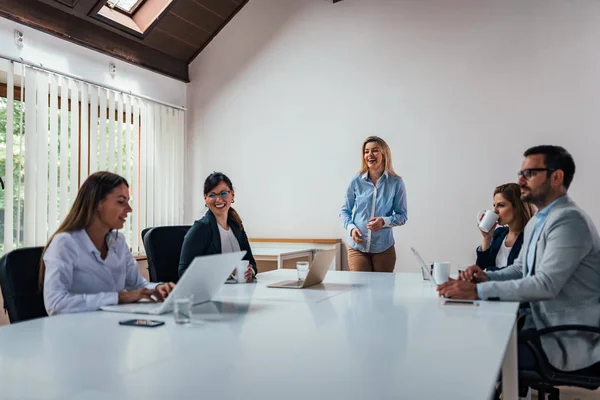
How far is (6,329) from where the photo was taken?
164cm

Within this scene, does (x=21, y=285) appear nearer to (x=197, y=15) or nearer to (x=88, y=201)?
(x=88, y=201)

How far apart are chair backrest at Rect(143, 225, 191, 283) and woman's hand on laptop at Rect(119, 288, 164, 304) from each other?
0.91 m

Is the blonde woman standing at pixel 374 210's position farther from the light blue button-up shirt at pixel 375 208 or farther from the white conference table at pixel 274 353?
the white conference table at pixel 274 353

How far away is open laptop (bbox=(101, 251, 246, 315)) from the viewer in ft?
5.93

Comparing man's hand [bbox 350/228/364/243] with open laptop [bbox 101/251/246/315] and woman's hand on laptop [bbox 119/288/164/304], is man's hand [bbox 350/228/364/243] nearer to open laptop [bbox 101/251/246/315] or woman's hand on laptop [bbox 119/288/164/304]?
open laptop [bbox 101/251/246/315]

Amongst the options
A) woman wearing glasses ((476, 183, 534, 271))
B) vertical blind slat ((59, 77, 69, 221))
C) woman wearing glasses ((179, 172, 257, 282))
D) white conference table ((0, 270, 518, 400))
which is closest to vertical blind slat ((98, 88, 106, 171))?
vertical blind slat ((59, 77, 69, 221))

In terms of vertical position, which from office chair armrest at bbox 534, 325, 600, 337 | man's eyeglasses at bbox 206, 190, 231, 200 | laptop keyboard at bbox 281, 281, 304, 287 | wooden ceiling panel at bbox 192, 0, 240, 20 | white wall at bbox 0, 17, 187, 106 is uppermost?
wooden ceiling panel at bbox 192, 0, 240, 20

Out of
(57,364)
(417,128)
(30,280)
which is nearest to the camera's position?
(57,364)

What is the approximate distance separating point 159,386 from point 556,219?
5.17 feet

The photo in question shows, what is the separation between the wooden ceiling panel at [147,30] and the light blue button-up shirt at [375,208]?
86.3 inches

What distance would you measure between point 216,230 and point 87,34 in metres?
2.26

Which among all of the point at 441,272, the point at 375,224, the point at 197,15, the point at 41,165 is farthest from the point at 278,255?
the point at 197,15

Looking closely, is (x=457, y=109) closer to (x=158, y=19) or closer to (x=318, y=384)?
(x=158, y=19)

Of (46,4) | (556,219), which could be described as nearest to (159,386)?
(556,219)
